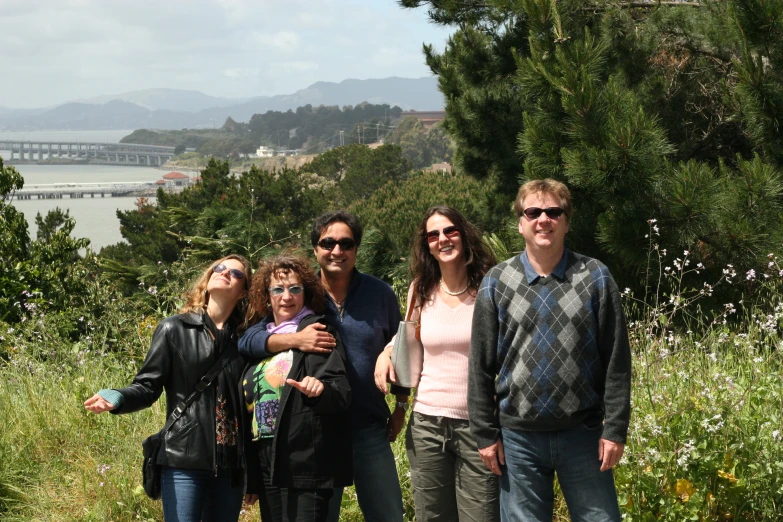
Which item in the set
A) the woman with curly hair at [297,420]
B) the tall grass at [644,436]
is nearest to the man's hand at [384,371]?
the woman with curly hair at [297,420]

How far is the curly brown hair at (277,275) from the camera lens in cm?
269

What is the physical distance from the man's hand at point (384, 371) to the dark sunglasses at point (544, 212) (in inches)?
27.0

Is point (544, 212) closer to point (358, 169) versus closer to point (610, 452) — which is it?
point (610, 452)

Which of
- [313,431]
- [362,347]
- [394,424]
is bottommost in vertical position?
[394,424]

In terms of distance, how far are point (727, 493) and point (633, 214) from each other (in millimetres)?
3318

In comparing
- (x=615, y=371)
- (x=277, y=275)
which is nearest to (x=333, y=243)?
(x=277, y=275)

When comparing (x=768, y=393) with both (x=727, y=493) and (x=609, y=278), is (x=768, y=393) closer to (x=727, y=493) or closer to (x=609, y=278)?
(x=727, y=493)

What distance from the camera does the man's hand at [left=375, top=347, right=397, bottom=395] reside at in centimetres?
264

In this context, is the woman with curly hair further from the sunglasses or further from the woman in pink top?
the woman in pink top

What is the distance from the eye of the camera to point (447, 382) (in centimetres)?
263

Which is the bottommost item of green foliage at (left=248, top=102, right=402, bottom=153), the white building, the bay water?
the bay water

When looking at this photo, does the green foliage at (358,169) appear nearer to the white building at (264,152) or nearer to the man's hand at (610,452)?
the man's hand at (610,452)

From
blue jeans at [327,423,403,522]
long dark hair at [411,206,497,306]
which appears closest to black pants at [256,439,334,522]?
blue jeans at [327,423,403,522]

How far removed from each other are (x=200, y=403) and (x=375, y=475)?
66 cm
